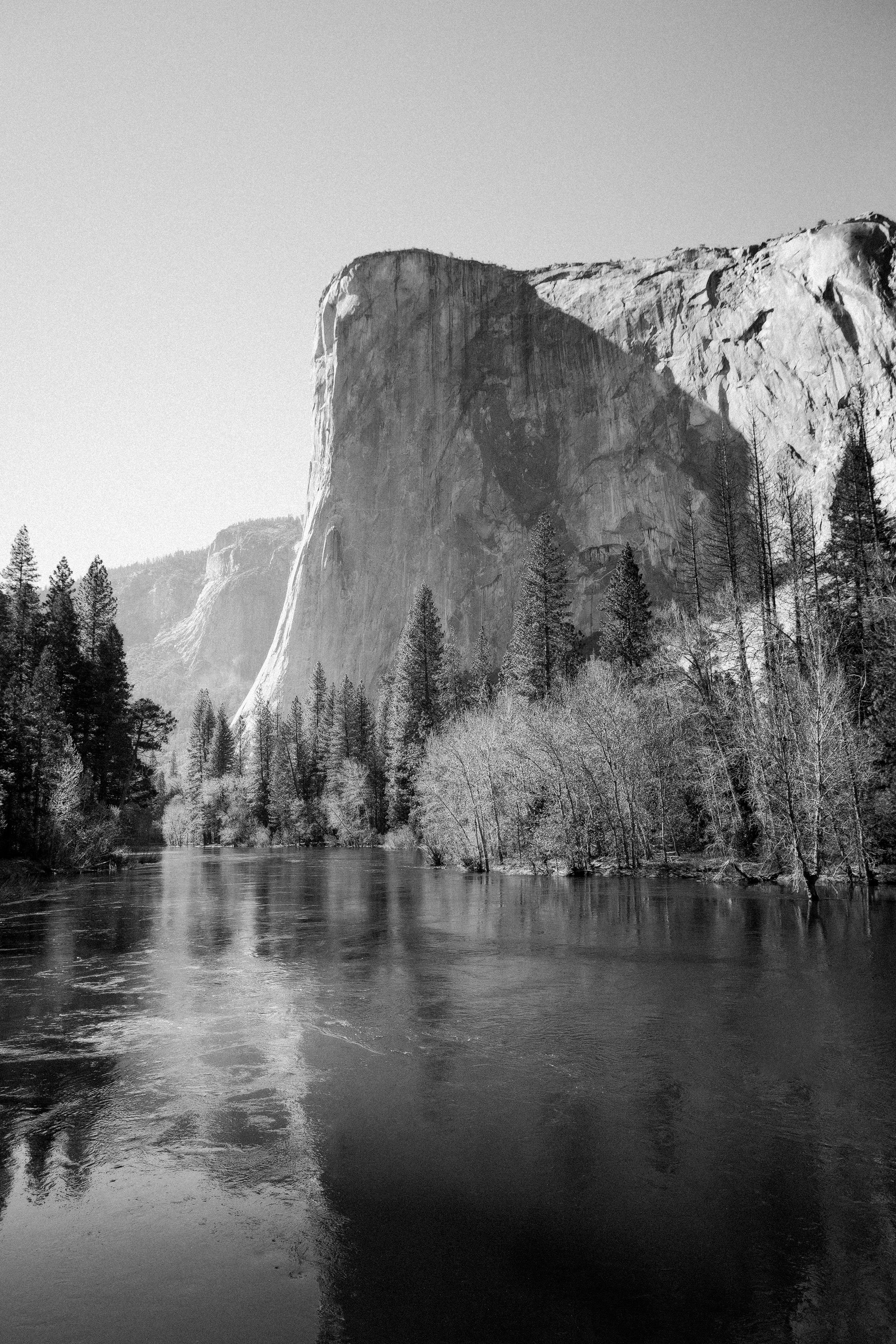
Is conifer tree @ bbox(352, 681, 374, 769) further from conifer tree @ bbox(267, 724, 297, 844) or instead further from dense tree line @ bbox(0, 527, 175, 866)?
dense tree line @ bbox(0, 527, 175, 866)

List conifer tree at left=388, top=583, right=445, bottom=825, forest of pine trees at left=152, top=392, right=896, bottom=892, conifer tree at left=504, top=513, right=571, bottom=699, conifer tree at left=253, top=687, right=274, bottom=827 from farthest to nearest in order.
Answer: conifer tree at left=253, top=687, right=274, bottom=827, conifer tree at left=388, top=583, right=445, bottom=825, conifer tree at left=504, top=513, right=571, bottom=699, forest of pine trees at left=152, top=392, right=896, bottom=892

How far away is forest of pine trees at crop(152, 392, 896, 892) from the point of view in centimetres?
2420

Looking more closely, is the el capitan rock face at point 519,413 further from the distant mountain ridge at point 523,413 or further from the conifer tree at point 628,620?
the conifer tree at point 628,620

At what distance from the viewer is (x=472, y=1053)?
32.1 ft

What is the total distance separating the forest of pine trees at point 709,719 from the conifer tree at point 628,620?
0.42 feet

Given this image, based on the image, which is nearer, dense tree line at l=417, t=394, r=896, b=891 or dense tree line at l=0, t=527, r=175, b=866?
dense tree line at l=417, t=394, r=896, b=891

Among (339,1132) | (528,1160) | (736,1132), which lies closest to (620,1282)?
(528,1160)

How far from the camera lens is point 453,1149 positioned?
709 cm

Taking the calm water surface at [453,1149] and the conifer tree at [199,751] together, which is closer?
the calm water surface at [453,1149]

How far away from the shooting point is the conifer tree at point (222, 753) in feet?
295

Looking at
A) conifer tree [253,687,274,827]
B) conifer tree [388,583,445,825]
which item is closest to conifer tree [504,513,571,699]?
conifer tree [388,583,445,825]

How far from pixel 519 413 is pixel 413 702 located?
230ft

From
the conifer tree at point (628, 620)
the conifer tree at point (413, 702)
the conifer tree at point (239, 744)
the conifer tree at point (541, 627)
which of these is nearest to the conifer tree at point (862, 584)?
the conifer tree at point (628, 620)

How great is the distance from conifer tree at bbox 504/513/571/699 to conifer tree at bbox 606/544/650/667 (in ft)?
8.97
